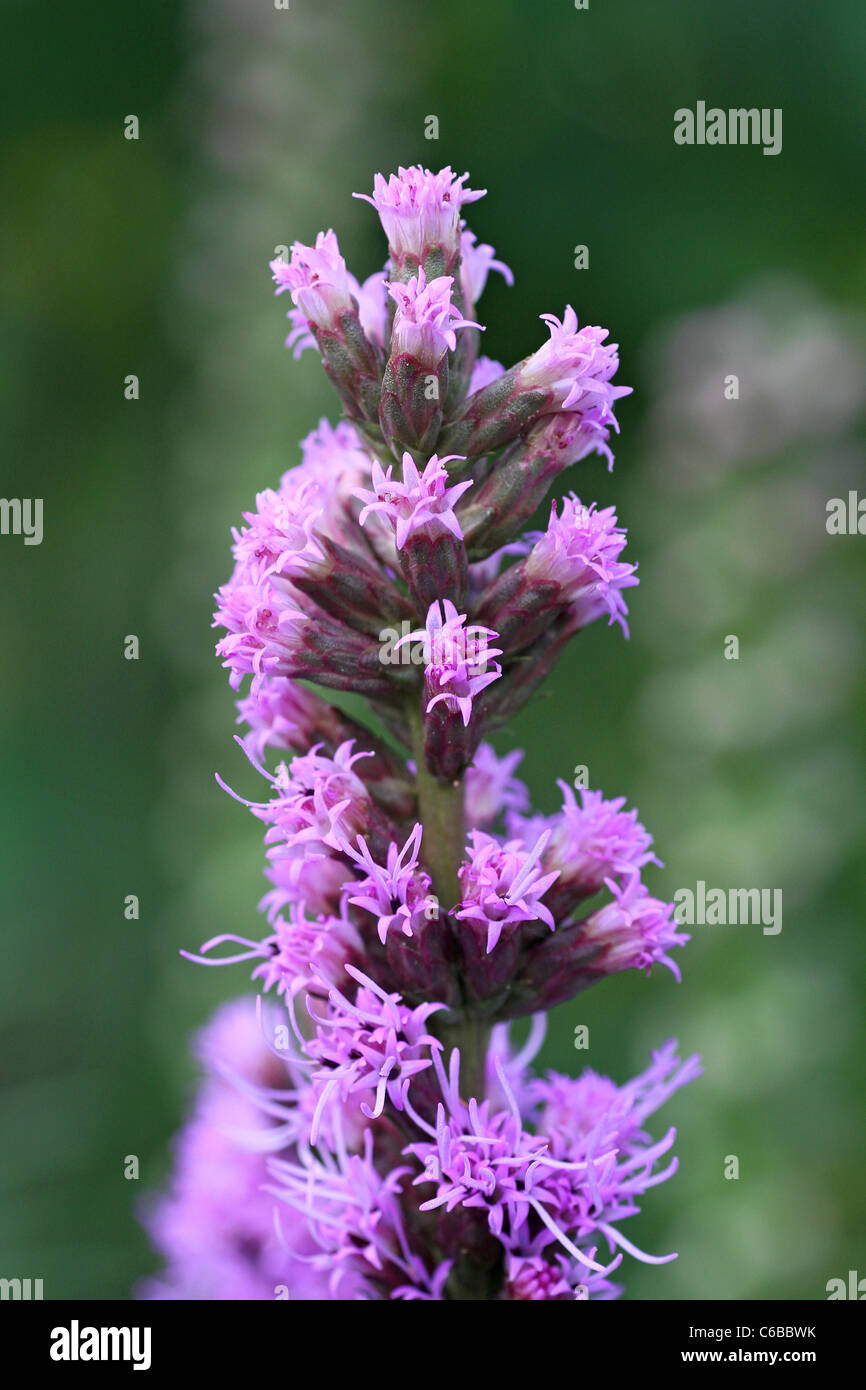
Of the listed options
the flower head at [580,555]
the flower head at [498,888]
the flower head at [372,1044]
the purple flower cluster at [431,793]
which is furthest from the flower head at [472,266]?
the flower head at [372,1044]

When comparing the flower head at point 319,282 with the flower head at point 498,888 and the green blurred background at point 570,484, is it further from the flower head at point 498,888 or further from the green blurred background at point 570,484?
the green blurred background at point 570,484

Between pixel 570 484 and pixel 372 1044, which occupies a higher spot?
pixel 570 484

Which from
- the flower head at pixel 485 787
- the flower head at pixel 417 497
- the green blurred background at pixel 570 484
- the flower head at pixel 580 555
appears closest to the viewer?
the flower head at pixel 417 497

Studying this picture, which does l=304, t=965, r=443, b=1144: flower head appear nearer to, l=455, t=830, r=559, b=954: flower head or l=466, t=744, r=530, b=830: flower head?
l=455, t=830, r=559, b=954: flower head

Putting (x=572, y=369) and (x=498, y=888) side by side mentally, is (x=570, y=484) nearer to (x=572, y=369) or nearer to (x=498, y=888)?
(x=572, y=369)

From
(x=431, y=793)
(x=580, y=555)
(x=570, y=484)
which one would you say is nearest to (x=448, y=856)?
(x=431, y=793)

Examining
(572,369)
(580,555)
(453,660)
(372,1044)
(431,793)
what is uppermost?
(572,369)
